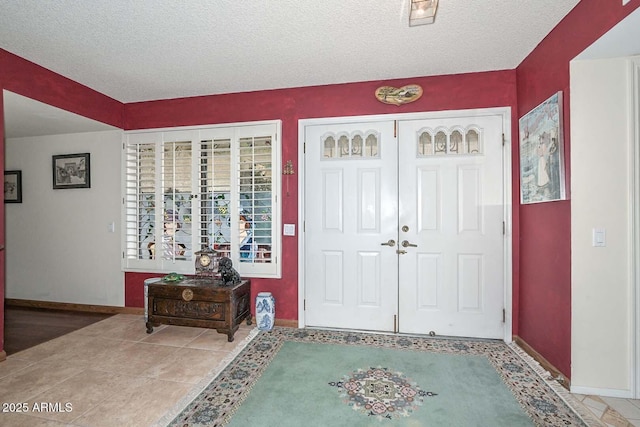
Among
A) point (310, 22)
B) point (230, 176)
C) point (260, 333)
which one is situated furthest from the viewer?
point (230, 176)

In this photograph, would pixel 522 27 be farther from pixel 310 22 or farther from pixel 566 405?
pixel 566 405

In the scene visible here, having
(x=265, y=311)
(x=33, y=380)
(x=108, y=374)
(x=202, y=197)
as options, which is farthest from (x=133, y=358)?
(x=202, y=197)

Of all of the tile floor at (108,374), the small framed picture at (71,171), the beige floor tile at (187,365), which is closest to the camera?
the tile floor at (108,374)

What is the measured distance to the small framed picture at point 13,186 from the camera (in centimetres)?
416

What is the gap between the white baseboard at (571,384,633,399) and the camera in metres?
1.96

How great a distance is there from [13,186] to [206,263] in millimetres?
3389

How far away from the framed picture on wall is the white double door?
→ 0.88ft

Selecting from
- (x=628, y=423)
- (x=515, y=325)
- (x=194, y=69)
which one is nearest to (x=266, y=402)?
(x=628, y=423)

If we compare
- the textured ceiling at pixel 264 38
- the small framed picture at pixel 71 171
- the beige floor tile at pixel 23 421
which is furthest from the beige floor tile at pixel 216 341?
the textured ceiling at pixel 264 38

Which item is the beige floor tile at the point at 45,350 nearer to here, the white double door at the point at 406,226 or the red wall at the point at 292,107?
the red wall at the point at 292,107

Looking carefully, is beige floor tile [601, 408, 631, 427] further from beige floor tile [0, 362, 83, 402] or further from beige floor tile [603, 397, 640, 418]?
beige floor tile [0, 362, 83, 402]

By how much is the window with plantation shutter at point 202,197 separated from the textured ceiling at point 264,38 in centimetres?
66

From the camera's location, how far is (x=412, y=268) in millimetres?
3043

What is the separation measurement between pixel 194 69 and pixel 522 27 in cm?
282
